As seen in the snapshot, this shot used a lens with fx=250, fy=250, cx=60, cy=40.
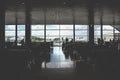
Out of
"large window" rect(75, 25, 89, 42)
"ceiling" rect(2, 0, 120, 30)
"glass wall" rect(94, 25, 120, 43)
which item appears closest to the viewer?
"ceiling" rect(2, 0, 120, 30)

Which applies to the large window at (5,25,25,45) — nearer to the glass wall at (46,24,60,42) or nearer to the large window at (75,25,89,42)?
the glass wall at (46,24,60,42)

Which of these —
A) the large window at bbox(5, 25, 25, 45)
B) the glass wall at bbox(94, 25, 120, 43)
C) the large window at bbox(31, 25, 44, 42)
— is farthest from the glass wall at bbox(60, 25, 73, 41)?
the large window at bbox(5, 25, 25, 45)

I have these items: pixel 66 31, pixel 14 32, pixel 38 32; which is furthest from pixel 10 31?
pixel 66 31

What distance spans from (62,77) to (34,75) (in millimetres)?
1050

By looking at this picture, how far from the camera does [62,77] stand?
338 inches

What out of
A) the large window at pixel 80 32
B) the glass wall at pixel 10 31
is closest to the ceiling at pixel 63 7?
the large window at pixel 80 32

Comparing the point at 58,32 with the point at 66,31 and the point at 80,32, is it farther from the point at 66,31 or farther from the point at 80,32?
the point at 80,32

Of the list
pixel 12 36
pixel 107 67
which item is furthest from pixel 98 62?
pixel 12 36

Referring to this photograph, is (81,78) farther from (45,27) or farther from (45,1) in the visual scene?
(45,27)

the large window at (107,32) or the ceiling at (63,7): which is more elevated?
the ceiling at (63,7)

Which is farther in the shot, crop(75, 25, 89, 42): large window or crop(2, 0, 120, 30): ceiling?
A: crop(75, 25, 89, 42): large window

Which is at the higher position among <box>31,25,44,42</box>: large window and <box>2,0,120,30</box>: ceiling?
<box>2,0,120,30</box>: ceiling

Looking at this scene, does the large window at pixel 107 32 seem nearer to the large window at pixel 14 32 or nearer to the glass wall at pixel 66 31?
the glass wall at pixel 66 31

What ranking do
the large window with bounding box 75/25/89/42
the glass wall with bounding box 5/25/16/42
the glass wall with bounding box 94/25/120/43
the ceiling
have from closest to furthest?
the ceiling, the large window with bounding box 75/25/89/42, the glass wall with bounding box 94/25/120/43, the glass wall with bounding box 5/25/16/42
